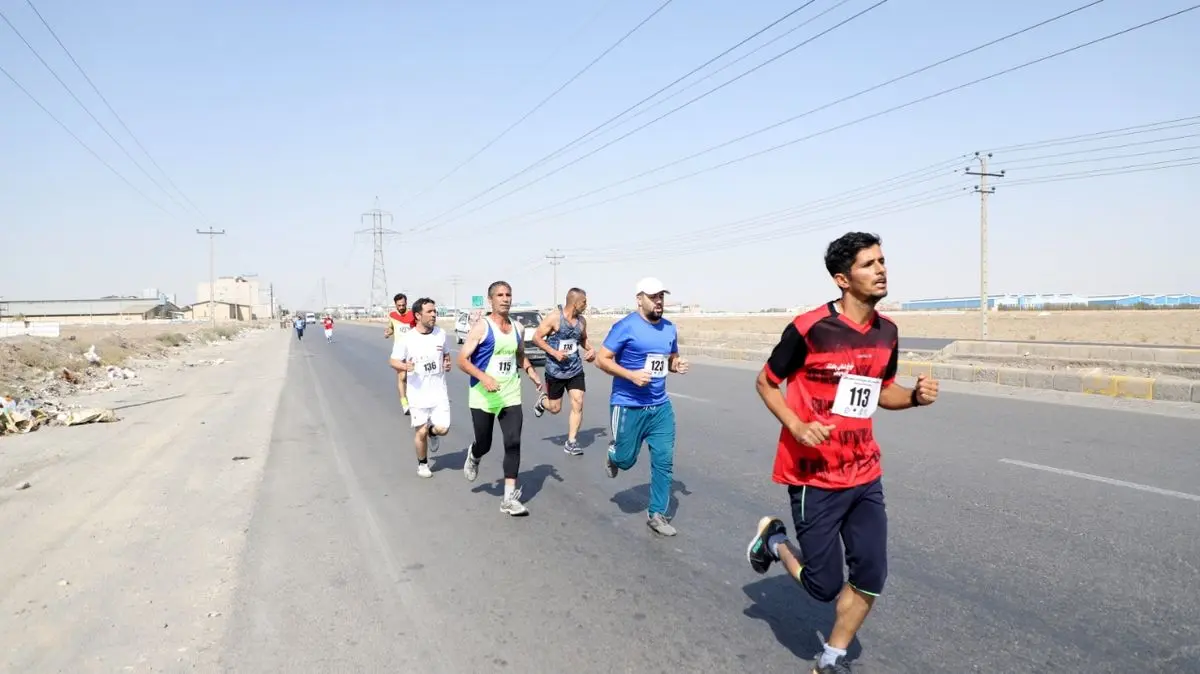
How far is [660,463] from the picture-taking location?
5457 millimetres

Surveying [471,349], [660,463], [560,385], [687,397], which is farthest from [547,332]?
[687,397]

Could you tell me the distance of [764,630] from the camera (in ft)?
12.3

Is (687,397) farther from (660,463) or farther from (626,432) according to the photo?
(660,463)

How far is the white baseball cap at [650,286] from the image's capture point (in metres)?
5.37

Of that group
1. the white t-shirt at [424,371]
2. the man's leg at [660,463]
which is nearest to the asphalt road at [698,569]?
the man's leg at [660,463]

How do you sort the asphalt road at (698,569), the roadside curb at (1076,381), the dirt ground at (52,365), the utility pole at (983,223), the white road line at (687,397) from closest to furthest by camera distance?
the asphalt road at (698,569) < the roadside curb at (1076,381) < the white road line at (687,397) < the dirt ground at (52,365) < the utility pole at (983,223)

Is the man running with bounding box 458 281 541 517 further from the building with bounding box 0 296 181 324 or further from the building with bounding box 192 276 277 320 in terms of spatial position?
the building with bounding box 192 276 277 320

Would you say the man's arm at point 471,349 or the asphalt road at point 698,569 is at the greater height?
the man's arm at point 471,349

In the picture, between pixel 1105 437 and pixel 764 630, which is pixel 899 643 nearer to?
pixel 764 630

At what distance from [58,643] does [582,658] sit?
2.60 metres

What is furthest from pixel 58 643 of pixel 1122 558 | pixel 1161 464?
pixel 1161 464

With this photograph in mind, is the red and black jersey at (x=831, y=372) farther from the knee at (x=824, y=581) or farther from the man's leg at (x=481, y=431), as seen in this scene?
the man's leg at (x=481, y=431)

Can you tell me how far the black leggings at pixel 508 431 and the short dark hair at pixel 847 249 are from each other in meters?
→ 3.35

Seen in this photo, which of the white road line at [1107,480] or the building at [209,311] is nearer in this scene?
the white road line at [1107,480]
